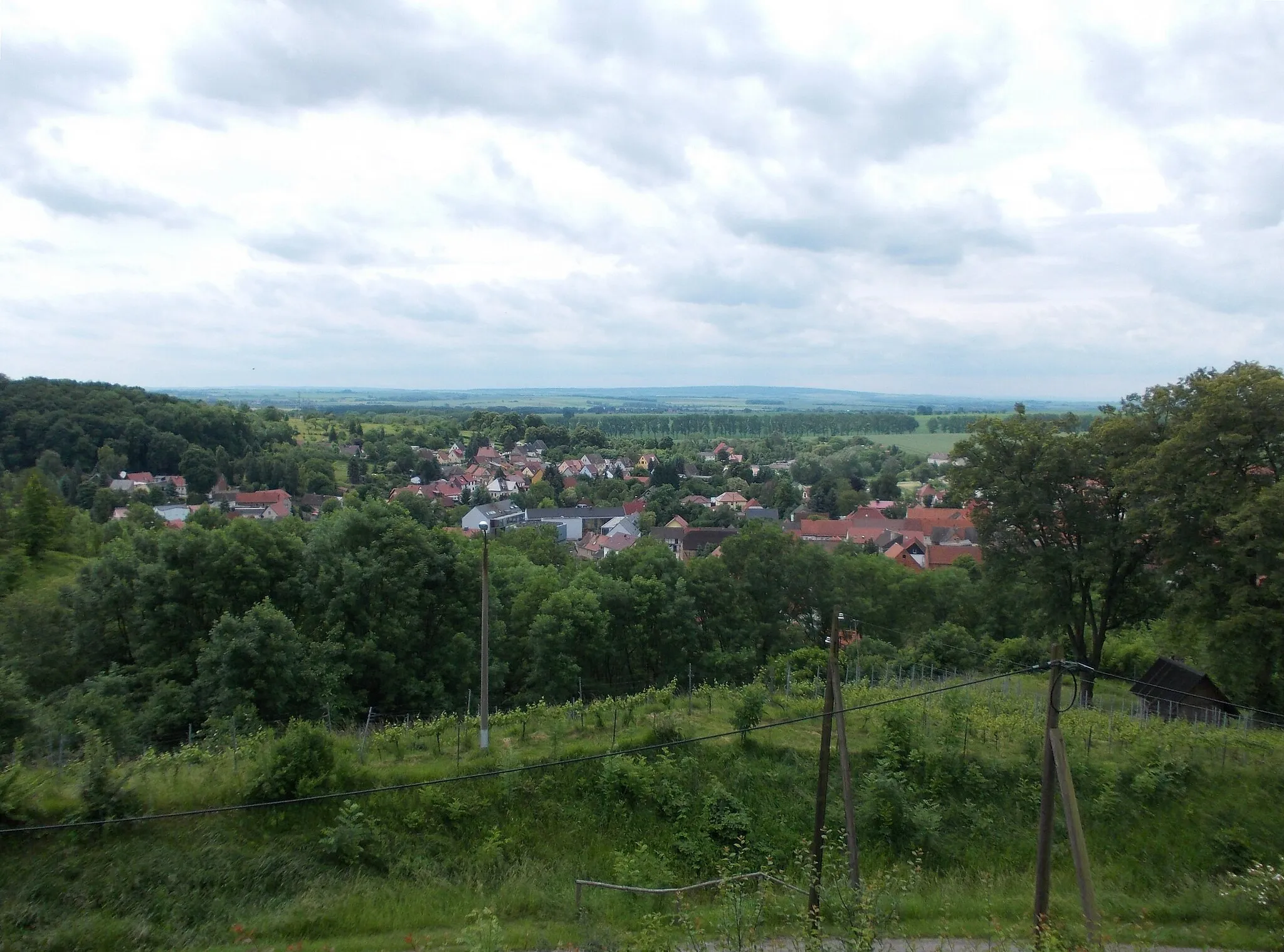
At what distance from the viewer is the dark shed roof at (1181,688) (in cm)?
1625

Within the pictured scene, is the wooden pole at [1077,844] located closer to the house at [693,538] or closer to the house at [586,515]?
the house at [693,538]

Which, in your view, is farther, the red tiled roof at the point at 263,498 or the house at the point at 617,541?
the red tiled roof at the point at 263,498

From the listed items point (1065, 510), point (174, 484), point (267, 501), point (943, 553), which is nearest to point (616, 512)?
point (943, 553)

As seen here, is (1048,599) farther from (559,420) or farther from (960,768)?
(559,420)

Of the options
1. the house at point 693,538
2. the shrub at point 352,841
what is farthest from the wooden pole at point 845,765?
the house at point 693,538

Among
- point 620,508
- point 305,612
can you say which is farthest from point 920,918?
point 620,508

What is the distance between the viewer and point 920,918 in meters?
9.98

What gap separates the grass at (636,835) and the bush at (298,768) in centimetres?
23

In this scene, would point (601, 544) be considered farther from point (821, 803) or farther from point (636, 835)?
point (821, 803)

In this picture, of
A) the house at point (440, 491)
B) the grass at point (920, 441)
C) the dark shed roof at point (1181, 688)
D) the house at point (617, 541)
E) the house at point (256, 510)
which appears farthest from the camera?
the grass at point (920, 441)

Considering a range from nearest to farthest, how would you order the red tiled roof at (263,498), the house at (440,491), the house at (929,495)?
the red tiled roof at (263,498)
the house at (440,491)
the house at (929,495)

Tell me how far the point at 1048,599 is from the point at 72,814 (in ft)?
61.2

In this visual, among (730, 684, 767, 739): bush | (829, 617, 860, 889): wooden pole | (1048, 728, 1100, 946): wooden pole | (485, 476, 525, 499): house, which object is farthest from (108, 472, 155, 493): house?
(1048, 728, 1100, 946): wooden pole

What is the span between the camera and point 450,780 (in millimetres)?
8523
